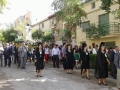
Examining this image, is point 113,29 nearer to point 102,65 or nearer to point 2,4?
point 2,4

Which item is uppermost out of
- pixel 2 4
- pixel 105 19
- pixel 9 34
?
pixel 2 4

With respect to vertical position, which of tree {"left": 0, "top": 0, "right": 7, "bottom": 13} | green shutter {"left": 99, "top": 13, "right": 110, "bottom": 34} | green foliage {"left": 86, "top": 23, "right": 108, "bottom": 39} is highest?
tree {"left": 0, "top": 0, "right": 7, "bottom": 13}

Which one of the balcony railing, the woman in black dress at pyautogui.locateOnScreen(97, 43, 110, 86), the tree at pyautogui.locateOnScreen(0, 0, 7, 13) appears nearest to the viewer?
the woman in black dress at pyautogui.locateOnScreen(97, 43, 110, 86)

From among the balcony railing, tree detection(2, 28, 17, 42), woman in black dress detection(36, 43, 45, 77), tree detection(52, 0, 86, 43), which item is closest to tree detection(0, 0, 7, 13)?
tree detection(52, 0, 86, 43)

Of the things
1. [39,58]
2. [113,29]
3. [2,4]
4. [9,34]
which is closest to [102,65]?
[39,58]

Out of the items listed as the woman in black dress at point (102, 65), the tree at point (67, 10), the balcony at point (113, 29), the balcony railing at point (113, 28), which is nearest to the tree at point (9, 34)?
the tree at point (67, 10)

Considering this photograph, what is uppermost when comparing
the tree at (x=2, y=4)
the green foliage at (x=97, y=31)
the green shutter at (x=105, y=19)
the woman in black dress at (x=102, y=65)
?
the tree at (x=2, y=4)

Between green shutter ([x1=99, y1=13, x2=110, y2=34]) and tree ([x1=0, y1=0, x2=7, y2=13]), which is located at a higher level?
tree ([x1=0, y1=0, x2=7, y2=13])

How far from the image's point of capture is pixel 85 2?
23.7 metres

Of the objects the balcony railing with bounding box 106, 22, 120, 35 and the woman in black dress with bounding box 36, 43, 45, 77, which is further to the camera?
the balcony railing with bounding box 106, 22, 120, 35

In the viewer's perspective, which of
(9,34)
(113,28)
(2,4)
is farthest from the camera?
(9,34)

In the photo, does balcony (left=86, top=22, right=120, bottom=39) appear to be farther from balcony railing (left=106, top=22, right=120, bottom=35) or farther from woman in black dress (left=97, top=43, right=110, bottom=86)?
woman in black dress (left=97, top=43, right=110, bottom=86)

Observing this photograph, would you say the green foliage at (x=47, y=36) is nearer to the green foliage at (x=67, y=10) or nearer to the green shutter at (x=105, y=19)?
the green shutter at (x=105, y=19)

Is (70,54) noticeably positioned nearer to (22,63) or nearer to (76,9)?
(22,63)
